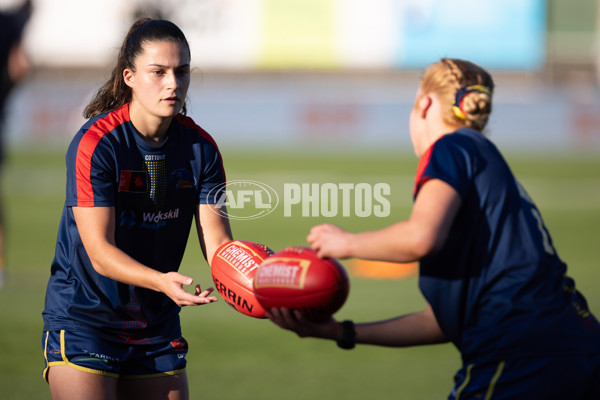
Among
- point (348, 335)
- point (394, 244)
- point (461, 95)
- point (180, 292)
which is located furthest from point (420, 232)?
point (180, 292)

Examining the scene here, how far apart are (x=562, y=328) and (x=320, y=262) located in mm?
1001

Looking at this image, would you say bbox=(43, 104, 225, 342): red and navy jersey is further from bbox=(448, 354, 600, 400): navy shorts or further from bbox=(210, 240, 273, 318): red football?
bbox=(448, 354, 600, 400): navy shorts

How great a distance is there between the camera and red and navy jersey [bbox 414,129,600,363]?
9.76ft

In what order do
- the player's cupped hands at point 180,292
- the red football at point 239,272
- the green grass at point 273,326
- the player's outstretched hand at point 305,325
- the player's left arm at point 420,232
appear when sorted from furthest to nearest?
the green grass at point 273,326 → the red football at point 239,272 → the player's outstretched hand at point 305,325 → the player's cupped hands at point 180,292 → the player's left arm at point 420,232

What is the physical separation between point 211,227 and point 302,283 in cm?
79

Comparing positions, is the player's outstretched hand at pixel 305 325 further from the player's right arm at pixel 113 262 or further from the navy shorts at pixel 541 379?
the navy shorts at pixel 541 379

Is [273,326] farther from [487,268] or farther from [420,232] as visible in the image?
[420,232]

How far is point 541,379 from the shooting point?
294cm

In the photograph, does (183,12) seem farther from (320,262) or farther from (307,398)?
(320,262)

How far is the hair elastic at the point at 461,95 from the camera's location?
10.5 feet

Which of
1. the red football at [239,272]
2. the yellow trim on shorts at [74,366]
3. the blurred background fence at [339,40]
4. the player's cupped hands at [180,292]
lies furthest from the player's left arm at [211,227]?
the blurred background fence at [339,40]

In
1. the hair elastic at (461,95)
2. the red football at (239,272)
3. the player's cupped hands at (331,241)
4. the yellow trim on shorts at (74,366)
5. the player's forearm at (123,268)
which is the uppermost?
the hair elastic at (461,95)

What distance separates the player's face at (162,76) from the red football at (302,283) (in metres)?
0.82

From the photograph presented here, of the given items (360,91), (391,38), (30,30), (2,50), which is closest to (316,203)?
(2,50)
